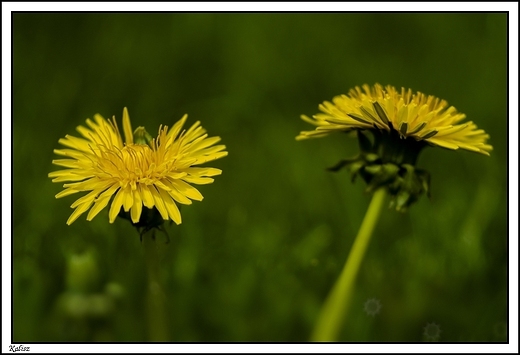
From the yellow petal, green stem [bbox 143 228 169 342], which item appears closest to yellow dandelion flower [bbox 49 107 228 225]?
the yellow petal

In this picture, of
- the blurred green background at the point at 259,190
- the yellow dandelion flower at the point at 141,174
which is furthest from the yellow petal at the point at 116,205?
the blurred green background at the point at 259,190

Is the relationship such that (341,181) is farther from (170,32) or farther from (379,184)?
(170,32)

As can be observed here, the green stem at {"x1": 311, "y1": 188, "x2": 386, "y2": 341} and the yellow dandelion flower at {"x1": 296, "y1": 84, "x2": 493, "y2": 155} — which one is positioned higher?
the yellow dandelion flower at {"x1": 296, "y1": 84, "x2": 493, "y2": 155}

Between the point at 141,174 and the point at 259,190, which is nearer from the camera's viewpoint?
the point at 141,174

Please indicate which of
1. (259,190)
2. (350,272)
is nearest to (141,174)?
(350,272)

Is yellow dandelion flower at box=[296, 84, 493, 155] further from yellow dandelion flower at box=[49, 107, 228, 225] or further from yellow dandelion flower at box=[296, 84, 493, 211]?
yellow dandelion flower at box=[49, 107, 228, 225]

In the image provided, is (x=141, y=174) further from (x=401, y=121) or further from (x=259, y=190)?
(x=259, y=190)
